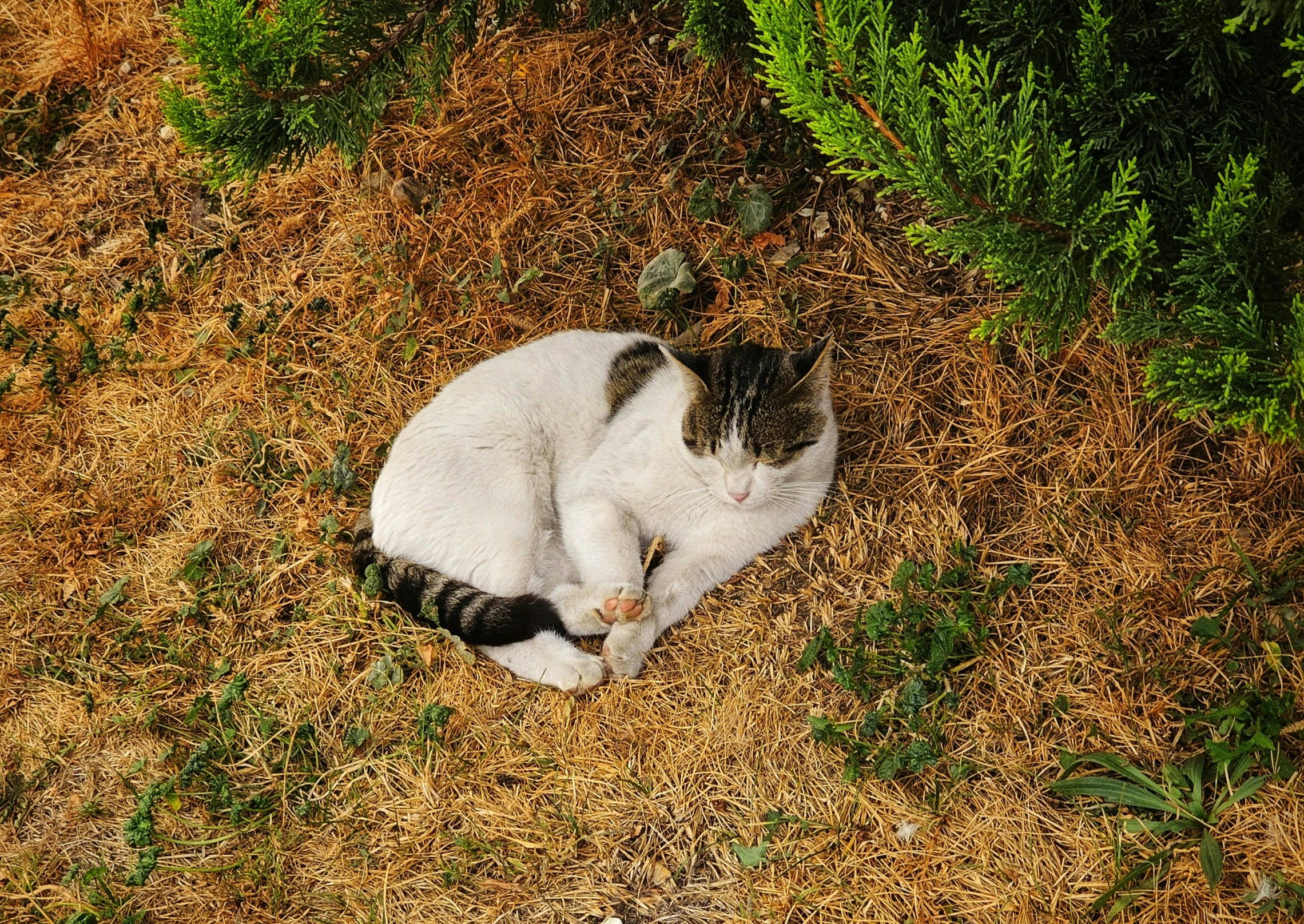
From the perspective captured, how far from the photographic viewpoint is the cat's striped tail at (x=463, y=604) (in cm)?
322

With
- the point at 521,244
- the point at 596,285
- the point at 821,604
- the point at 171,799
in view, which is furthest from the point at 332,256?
the point at 821,604

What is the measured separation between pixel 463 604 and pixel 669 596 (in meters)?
0.77

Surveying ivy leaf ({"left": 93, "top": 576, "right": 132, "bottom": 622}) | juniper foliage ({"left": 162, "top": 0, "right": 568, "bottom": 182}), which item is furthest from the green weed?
ivy leaf ({"left": 93, "top": 576, "right": 132, "bottom": 622})

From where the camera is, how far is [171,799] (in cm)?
320

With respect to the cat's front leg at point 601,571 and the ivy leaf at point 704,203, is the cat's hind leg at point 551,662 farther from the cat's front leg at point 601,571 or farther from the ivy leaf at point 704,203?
the ivy leaf at point 704,203

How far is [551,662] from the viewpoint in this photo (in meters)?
3.33

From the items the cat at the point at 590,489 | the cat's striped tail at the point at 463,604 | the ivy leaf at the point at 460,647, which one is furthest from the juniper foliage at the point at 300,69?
the ivy leaf at the point at 460,647

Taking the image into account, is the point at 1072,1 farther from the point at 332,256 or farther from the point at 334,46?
the point at 332,256

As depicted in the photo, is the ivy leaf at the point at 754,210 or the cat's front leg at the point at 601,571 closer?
the cat's front leg at the point at 601,571

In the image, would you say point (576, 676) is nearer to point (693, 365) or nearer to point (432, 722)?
point (432, 722)

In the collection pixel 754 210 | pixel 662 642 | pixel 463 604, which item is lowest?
pixel 662 642

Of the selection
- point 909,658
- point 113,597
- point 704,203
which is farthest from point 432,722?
point 704,203

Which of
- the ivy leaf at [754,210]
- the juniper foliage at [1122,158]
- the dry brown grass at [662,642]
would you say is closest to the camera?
the juniper foliage at [1122,158]

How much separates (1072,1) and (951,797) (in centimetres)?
240
